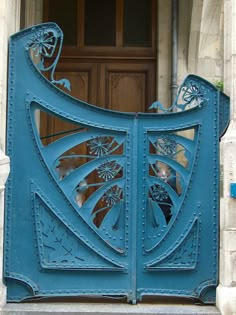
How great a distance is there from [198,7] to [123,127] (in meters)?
3.86

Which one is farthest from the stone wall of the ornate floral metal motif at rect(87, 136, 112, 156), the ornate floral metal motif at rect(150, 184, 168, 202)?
the ornate floral metal motif at rect(87, 136, 112, 156)

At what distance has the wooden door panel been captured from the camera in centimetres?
813

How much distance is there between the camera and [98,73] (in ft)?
26.8

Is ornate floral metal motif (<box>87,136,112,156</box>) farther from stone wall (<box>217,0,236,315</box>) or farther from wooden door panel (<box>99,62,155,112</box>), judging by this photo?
wooden door panel (<box>99,62,155,112</box>)

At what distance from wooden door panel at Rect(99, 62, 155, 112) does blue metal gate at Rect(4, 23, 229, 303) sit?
3.25 metres

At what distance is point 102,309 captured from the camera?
459 centimetres

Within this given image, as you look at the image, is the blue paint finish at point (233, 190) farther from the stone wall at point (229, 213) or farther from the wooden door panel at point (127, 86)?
the wooden door panel at point (127, 86)

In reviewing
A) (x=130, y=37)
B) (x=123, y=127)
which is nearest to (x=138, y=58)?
(x=130, y=37)

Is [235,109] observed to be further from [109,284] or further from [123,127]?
[109,284]

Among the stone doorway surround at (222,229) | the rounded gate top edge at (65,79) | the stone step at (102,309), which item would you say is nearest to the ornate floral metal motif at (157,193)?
the stone doorway surround at (222,229)

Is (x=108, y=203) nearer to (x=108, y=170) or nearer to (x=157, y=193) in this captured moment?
(x=108, y=170)

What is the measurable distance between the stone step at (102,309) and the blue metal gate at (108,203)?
0.11 m

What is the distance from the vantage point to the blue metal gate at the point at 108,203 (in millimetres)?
4785

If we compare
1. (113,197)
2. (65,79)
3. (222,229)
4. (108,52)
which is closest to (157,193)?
(113,197)
